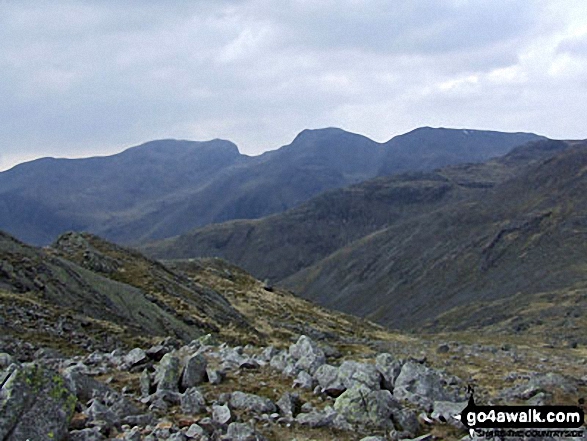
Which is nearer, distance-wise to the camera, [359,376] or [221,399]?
[221,399]

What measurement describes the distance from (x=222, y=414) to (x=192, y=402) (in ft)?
3.15

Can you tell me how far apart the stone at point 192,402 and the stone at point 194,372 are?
1343 millimetres

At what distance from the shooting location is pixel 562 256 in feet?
443

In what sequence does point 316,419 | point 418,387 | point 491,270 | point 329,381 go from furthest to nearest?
1. point 491,270
2. point 418,387
3. point 329,381
4. point 316,419

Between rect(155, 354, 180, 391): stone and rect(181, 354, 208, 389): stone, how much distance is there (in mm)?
208

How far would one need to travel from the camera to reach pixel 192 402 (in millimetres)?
13508

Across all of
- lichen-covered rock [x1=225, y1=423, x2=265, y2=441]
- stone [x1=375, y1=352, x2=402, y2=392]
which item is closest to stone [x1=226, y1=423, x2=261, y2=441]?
lichen-covered rock [x1=225, y1=423, x2=265, y2=441]

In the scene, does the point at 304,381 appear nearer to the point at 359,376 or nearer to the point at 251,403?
the point at 359,376

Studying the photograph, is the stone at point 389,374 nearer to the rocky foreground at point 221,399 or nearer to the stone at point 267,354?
the rocky foreground at point 221,399

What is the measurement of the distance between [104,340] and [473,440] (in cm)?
1598

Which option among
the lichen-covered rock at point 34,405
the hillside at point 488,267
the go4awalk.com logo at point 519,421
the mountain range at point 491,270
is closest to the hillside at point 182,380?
the lichen-covered rock at point 34,405

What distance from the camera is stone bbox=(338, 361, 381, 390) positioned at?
51.1 ft

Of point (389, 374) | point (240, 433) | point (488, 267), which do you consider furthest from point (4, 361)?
point (488, 267)

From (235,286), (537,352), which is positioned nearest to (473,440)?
(537,352)
